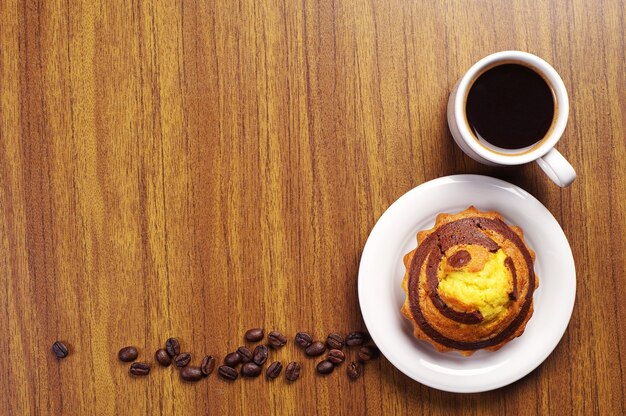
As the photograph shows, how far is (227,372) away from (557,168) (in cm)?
61

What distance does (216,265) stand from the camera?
3.74 feet

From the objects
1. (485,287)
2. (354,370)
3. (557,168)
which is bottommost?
(354,370)

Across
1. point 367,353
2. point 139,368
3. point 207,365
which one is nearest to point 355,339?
point 367,353

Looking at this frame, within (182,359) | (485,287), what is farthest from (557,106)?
(182,359)

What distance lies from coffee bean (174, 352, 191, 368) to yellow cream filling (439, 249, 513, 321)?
1.41ft

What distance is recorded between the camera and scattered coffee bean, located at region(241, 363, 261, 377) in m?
1.13

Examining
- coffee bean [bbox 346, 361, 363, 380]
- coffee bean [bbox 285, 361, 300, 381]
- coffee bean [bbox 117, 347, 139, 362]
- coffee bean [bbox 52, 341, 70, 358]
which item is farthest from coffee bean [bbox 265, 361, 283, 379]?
coffee bean [bbox 52, 341, 70, 358]

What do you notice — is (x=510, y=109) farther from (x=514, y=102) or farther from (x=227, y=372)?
(x=227, y=372)

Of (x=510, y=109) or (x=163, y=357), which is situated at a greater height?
(x=510, y=109)

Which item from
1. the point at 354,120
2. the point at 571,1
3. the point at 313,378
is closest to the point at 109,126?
the point at 354,120

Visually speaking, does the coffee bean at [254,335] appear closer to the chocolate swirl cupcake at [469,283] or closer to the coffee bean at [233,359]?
the coffee bean at [233,359]

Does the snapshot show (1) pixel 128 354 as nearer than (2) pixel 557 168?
No

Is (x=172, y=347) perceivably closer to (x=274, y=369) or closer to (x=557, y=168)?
(x=274, y=369)

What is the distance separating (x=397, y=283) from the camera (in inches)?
42.8
